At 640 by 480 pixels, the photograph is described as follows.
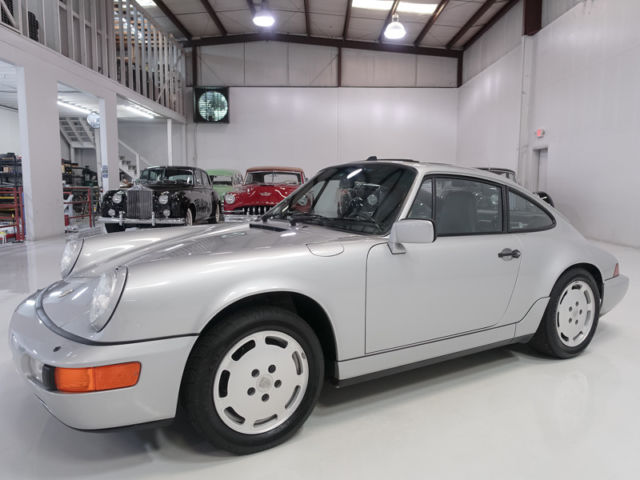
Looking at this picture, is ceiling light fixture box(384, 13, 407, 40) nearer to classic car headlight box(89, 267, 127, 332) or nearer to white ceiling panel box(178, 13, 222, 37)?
white ceiling panel box(178, 13, 222, 37)

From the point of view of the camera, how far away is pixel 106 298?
1.58m

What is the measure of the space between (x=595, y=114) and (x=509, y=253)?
8916 mm

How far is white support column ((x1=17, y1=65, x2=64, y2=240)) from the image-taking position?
8.48 meters

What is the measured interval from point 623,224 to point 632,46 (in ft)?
11.0

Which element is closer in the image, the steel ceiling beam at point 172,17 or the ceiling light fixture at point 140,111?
the steel ceiling beam at point 172,17

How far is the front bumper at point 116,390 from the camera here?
1504mm

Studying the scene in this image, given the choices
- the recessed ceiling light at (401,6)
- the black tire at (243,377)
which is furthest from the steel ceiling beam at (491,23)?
the black tire at (243,377)

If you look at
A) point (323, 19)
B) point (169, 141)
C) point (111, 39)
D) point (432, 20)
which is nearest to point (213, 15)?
point (323, 19)

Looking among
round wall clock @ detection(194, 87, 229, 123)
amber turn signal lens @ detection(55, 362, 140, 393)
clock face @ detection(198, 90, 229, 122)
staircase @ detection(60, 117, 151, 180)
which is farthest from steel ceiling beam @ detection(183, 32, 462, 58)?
amber turn signal lens @ detection(55, 362, 140, 393)

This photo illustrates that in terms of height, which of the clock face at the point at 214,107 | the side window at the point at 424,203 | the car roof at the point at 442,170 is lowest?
the side window at the point at 424,203

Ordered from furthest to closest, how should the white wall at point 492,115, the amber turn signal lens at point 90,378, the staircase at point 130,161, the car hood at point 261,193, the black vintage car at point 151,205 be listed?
the staircase at point 130,161
the white wall at point 492,115
the car hood at point 261,193
the black vintage car at point 151,205
the amber turn signal lens at point 90,378

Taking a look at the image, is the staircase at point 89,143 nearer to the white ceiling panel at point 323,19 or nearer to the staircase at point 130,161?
the staircase at point 130,161

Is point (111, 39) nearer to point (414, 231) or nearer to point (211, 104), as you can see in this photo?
point (211, 104)

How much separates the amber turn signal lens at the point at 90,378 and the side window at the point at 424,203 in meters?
1.51
